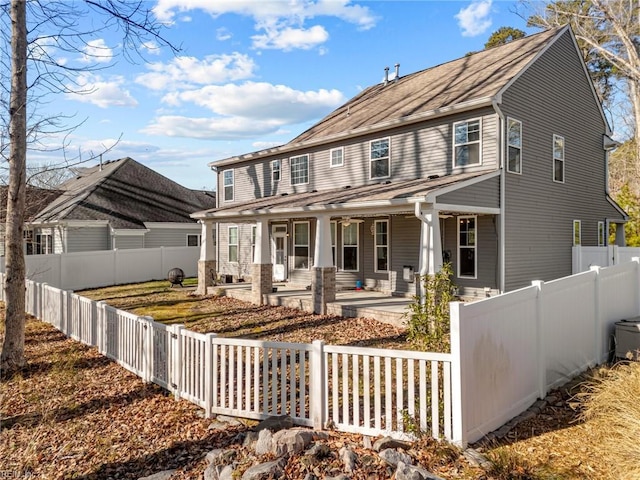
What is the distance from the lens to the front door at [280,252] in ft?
59.1

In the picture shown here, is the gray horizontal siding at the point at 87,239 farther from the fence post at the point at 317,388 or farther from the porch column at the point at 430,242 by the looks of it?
the fence post at the point at 317,388

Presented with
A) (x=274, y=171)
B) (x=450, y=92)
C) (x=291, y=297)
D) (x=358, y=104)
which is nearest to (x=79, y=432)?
(x=291, y=297)

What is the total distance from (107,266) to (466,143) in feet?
50.0

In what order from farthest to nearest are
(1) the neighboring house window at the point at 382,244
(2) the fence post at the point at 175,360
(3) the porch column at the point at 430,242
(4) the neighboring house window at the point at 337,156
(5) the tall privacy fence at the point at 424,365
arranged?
(4) the neighboring house window at the point at 337,156
(1) the neighboring house window at the point at 382,244
(3) the porch column at the point at 430,242
(2) the fence post at the point at 175,360
(5) the tall privacy fence at the point at 424,365

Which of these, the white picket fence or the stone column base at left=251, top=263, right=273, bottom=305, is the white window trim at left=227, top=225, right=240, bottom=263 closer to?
the stone column base at left=251, top=263, right=273, bottom=305

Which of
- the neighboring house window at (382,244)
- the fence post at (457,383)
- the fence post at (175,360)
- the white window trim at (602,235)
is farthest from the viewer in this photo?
the white window trim at (602,235)

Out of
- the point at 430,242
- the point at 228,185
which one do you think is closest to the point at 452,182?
the point at 430,242

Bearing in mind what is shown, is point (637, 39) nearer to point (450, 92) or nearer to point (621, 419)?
point (450, 92)

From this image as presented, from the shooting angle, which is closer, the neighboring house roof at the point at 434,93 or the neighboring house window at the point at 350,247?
the neighboring house roof at the point at 434,93

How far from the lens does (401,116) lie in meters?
13.7

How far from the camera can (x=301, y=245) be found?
17.4 meters

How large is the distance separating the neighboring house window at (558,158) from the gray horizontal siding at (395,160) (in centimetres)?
370

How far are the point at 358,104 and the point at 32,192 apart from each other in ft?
50.3

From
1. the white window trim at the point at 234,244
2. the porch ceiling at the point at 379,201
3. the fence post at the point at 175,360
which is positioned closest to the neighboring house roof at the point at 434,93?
the porch ceiling at the point at 379,201
